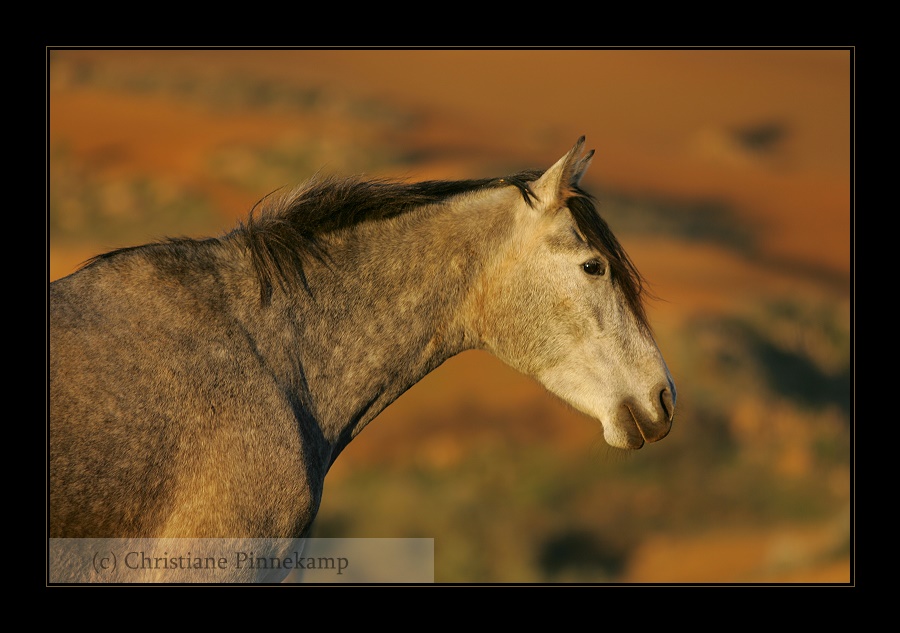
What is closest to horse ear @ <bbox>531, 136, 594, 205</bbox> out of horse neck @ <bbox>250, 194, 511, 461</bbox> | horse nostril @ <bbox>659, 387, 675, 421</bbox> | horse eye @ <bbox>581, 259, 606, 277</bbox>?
horse neck @ <bbox>250, 194, 511, 461</bbox>

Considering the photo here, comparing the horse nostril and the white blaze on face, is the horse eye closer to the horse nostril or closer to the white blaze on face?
the white blaze on face

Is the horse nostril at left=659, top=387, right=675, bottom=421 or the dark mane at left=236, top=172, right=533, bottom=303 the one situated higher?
the dark mane at left=236, top=172, right=533, bottom=303

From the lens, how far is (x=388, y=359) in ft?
16.5

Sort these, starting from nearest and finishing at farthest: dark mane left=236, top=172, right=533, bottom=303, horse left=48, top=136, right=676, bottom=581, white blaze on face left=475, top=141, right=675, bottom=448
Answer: horse left=48, top=136, right=676, bottom=581 < dark mane left=236, top=172, right=533, bottom=303 < white blaze on face left=475, top=141, right=675, bottom=448

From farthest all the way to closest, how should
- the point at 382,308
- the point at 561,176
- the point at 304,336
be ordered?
the point at 561,176 < the point at 382,308 < the point at 304,336

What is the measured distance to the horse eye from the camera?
16.5 ft

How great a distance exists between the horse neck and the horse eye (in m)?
0.53

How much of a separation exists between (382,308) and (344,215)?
59cm

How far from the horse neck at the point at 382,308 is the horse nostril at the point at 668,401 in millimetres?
1161

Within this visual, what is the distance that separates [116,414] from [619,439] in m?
2.75

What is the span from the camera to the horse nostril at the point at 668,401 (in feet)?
16.6

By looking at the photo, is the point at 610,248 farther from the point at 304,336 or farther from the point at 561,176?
the point at 304,336

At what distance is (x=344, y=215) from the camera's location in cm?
505

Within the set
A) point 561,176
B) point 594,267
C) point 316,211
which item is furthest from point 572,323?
point 316,211
